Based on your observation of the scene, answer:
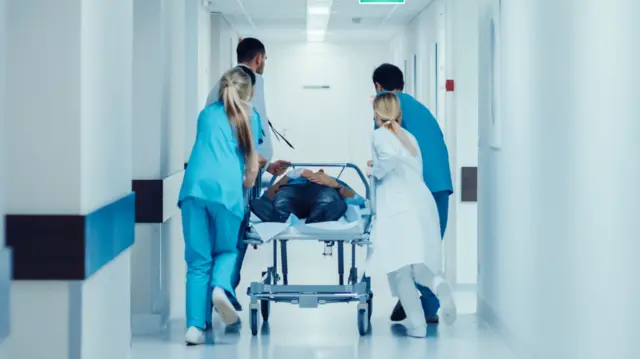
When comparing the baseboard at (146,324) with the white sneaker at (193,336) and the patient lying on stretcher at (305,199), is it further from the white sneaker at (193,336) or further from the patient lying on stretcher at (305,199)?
the patient lying on stretcher at (305,199)

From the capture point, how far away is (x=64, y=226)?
4.13 metres

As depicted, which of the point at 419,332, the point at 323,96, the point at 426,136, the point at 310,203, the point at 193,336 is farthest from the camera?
the point at 323,96

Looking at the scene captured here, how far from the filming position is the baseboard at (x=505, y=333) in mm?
5725

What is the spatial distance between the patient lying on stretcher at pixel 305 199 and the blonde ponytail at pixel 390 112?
50 centimetres

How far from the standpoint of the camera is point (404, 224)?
21.3 ft

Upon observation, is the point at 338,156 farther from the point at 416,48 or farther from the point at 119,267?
the point at 119,267

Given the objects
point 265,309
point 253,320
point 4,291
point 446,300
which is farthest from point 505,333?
point 4,291

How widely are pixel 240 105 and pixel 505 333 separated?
6.73 feet

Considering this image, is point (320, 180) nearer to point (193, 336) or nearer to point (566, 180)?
Answer: point (193, 336)

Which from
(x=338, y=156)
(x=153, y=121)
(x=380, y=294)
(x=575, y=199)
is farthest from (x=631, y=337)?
(x=338, y=156)

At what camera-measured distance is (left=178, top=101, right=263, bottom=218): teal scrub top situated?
20.8ft

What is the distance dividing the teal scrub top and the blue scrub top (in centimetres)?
117

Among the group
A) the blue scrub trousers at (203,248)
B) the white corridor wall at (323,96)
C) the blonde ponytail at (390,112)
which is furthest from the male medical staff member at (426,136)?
the white corridor wall at (323,96)

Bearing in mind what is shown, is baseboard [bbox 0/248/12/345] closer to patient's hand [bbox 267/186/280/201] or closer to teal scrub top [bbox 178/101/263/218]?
teal scrub top [bbox 178/101/263/218]
